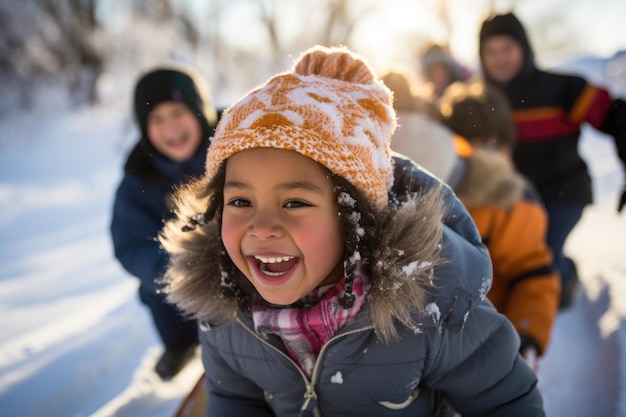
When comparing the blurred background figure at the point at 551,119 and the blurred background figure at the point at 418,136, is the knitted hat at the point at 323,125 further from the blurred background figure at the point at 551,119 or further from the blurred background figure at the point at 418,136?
the blurred background figure at the point at 551,119

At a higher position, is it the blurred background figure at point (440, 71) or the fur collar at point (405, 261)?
the blurred background figure at point (440, 71)

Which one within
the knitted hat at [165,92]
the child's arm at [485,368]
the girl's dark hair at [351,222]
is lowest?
the child's arm at [485,368]

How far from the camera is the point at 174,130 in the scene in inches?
98.0

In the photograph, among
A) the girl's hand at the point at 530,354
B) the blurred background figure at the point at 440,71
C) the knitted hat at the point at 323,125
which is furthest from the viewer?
the blurred background figure at the point at 440,71

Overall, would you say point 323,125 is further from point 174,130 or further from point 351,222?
point 174,130

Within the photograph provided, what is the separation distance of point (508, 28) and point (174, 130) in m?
2.26

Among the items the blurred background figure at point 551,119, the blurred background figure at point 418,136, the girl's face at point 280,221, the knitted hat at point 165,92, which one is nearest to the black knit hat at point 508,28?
the blurred background figure at point 551,119

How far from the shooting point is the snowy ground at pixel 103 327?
6.48 feet

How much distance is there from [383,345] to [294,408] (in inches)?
15.0

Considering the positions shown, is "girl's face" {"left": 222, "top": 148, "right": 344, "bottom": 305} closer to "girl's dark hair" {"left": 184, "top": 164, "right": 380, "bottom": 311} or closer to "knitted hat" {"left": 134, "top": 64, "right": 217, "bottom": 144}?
"girl's dark hair" {"left": 184, "top": 164, "right": 380, "bottom": 311}

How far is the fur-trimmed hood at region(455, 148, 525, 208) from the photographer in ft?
5.99

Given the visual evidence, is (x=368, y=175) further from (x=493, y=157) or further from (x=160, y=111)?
(x=160, y=111)

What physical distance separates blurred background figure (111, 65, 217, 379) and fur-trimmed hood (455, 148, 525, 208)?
1381 mm

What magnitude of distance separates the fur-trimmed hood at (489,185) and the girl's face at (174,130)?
1.48m
